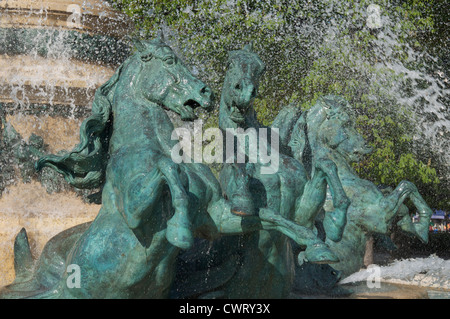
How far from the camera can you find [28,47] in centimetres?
542

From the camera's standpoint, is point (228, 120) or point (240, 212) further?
point (228, 120)

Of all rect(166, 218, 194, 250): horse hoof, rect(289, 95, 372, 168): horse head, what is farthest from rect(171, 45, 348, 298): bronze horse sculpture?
rect(289, 95, 372, 168): horse head

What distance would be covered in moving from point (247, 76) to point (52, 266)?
154 centimetres

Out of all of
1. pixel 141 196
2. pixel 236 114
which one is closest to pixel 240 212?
pixel 141 196

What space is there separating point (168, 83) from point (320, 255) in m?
1.20

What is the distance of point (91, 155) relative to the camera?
385 centimetres

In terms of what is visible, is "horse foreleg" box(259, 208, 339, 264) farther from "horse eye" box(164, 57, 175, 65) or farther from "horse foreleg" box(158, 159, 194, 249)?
"horse eye" box(164, 57, 175, 65)

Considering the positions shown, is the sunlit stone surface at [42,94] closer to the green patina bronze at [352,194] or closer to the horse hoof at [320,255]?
the green patina bronze at [352,194]

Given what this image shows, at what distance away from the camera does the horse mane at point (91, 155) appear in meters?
3.83

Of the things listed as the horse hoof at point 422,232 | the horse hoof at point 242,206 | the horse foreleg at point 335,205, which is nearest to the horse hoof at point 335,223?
the horse foreleg at point 335,205

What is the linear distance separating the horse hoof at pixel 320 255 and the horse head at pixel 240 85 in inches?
40.0

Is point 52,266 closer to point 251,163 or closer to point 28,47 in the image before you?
point 251,163

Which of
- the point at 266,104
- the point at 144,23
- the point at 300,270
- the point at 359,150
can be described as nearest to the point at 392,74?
the point at 266,104

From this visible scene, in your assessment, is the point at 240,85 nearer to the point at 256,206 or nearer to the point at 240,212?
the point at 256,206
